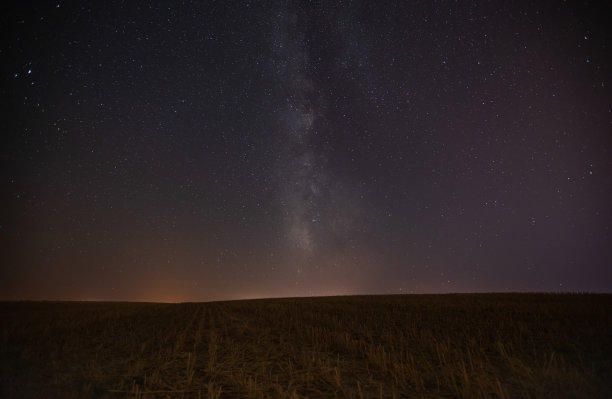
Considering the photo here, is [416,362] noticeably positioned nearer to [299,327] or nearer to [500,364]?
[500,364]

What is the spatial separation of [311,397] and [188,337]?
23.1 ft

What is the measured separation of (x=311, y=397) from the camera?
16.4 ft

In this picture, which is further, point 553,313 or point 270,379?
point 553,313

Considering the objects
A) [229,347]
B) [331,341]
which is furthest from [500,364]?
[229,347]

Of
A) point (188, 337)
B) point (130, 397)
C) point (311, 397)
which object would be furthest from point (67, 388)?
point (188, 337)

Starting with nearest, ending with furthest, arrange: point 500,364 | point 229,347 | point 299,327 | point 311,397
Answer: point 311,397 → point 500,364 → point 229,347 → point 299,327

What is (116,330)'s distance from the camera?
40.4ft

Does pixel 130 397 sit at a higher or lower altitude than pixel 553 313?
lower

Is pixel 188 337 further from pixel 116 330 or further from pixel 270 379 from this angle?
pixel 270 379

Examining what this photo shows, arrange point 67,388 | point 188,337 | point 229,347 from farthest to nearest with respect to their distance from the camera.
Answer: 1. point 188,337
2. point 229,347
3. point 67,388

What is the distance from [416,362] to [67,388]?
6.66 metres

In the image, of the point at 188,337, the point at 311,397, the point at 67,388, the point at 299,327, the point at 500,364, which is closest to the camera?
the point at 311,397

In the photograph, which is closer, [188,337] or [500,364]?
[500,364]

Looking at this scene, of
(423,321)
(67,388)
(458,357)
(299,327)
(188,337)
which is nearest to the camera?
(67,388)
